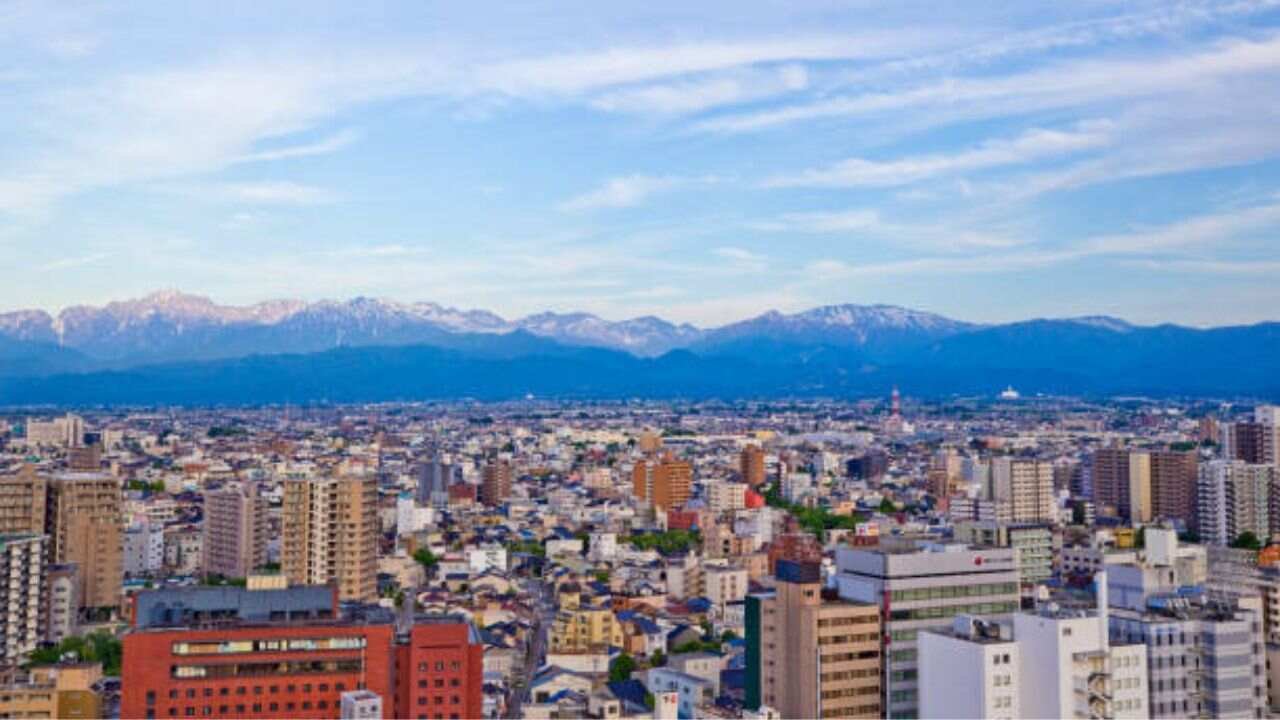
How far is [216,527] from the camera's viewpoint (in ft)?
121

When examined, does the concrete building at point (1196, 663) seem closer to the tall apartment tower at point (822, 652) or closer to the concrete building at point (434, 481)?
the tall apartment tower at point (822, 652)

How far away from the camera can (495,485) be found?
53.1 m

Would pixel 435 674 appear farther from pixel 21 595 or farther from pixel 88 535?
pixel 88 535

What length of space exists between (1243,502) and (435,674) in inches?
1157

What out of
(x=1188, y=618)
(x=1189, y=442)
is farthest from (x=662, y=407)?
(x=1188, y=618)

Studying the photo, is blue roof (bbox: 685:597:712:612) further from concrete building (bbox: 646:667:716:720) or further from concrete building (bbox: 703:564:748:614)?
concrete building (bbox: 646:667:716:720)

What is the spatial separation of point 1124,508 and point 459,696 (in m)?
35.3

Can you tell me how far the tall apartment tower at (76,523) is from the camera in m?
29.8

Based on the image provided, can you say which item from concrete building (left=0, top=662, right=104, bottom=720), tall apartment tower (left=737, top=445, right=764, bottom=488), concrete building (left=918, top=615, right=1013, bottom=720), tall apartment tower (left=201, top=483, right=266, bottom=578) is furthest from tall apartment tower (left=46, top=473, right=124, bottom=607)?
tall apartment tower (left=737, top=445, right=764, bottom=488)

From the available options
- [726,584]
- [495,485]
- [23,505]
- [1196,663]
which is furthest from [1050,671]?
[495,485]

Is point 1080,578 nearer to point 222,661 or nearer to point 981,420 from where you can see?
point 222,661

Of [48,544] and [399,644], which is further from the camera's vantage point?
[48,544]

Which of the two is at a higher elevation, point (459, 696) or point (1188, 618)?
point (1188, 618)

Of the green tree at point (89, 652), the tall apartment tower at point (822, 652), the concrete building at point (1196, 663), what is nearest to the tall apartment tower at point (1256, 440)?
the tall apartment tower at point (822, 652)
